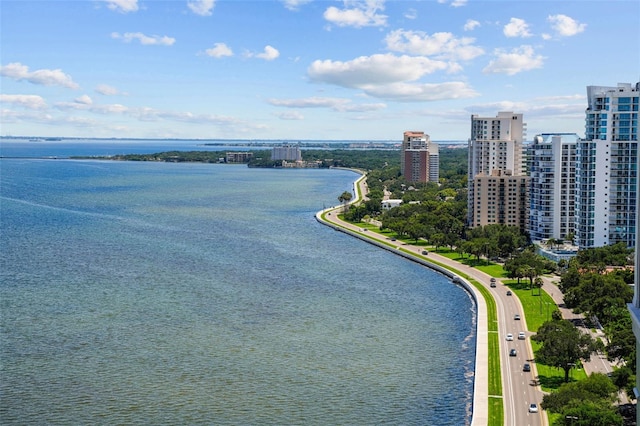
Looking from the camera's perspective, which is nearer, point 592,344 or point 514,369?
point 592,344

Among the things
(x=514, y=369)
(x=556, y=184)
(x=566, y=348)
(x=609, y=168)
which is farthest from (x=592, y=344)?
(x=556, y=184)

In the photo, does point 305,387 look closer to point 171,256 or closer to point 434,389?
point 434,389

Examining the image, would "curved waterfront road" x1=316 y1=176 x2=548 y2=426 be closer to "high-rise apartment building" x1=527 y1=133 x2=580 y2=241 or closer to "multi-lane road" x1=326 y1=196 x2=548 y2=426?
"multi-lane road" x1=326 y1=196 x2=548 y2=426

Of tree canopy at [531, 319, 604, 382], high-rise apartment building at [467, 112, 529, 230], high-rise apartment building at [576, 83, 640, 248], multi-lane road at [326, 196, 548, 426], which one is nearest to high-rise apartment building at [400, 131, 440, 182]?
high-rise apartment building at [467, 112, 529, 230]

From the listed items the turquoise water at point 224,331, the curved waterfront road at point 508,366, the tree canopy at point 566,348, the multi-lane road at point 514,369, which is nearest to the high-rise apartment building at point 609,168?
the curved waterfront road at point 508,366

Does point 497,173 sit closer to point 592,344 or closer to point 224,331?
point 592,344
